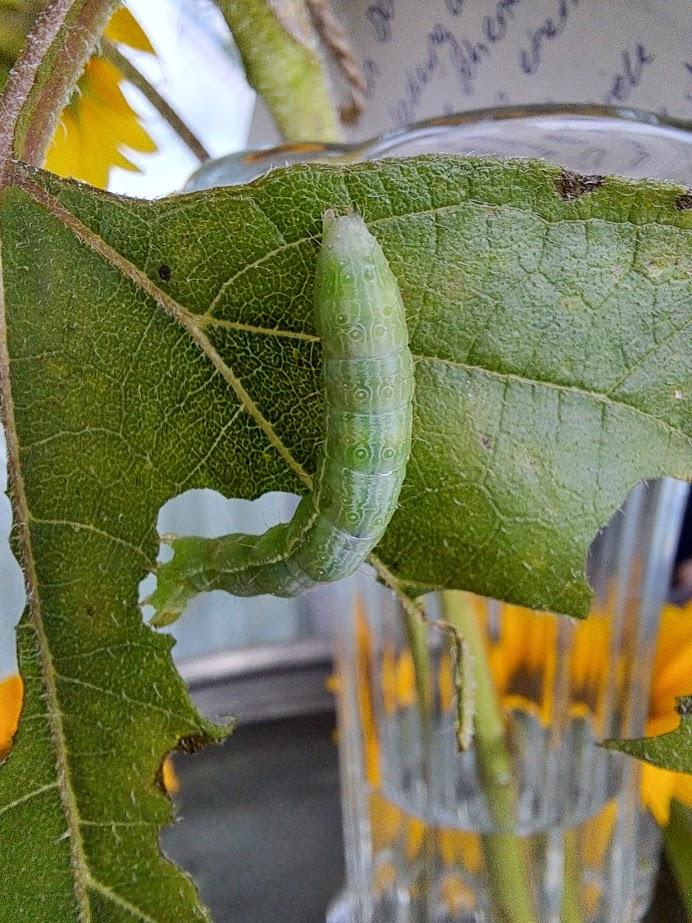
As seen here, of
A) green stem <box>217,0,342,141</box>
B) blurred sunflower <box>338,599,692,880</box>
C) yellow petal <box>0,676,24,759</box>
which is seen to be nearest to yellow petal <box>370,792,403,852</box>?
blurred sunflower <box>338,599,692,880</box>

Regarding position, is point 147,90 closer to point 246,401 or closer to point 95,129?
point 95,129

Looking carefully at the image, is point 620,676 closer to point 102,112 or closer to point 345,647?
point 345,647

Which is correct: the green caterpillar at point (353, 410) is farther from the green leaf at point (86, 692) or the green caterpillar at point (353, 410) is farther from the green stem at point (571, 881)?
the green stem at point (571, 881)

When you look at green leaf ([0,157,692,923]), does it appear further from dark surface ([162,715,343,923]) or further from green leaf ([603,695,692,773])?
dark surface ([162,715,343,923])

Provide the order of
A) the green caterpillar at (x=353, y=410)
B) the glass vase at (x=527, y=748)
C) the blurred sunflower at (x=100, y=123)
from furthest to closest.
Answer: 1. the glass vase at (x=527, y=748)
2. the blurred sunflower at (x=100, y=123)
3. the green caterpillar at (x=353, y=410)

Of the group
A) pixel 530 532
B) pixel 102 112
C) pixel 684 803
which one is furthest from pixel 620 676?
pixel 102 112

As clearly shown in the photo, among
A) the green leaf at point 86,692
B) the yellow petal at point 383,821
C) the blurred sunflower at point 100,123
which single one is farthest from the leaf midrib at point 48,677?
the yellow petal at point 383,821
